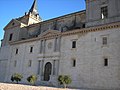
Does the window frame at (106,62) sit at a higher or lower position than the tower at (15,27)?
lower


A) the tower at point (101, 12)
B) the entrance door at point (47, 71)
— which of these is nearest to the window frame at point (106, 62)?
the tower at point (101, 12)

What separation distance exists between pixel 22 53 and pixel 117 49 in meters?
19.0

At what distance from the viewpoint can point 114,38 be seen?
19766mm

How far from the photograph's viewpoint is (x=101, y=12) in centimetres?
2259

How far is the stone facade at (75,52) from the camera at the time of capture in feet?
64.3

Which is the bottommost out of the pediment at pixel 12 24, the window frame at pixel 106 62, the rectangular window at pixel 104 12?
the window frame at pixel 106 62

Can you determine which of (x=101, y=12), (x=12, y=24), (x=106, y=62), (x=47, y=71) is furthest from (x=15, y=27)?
(x=106, y=62)

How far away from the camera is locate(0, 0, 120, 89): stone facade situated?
19603 millimetres

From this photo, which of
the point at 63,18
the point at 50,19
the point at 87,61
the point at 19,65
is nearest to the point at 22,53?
the point at 19,65

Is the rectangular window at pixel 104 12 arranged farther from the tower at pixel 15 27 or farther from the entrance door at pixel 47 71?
the tower at pixel 15 27

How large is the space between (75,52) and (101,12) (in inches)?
281

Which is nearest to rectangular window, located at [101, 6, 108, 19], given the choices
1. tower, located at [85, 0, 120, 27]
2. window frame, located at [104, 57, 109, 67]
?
tower, located at [85, 0, 120, 27]

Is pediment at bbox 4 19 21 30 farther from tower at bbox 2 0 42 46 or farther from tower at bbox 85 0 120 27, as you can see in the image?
tower at bbox 85 0 120 27

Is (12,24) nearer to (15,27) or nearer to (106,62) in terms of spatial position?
(15,27)
